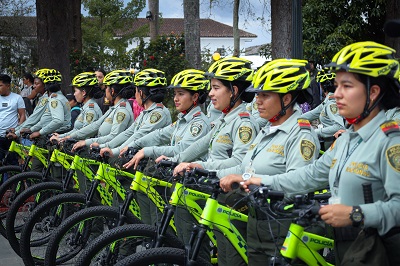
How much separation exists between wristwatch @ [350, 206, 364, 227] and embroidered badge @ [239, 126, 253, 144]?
85.2 inches

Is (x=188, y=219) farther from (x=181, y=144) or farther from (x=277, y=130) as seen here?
(x=277, y=130)

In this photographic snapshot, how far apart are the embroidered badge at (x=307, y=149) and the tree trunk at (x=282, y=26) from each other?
661 cm

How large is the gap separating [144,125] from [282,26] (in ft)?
13.5

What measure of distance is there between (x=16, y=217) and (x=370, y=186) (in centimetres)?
566

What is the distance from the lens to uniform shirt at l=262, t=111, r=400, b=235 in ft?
11.5

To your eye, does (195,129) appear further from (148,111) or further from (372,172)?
(372,172)

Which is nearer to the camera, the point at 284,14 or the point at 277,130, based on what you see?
the point at 277,130

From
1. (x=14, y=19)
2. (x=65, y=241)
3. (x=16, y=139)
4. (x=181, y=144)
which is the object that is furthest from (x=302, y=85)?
(x=14, y=19)

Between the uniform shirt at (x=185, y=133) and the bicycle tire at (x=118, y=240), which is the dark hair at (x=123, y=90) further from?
the bicycle tire at (x=118, y=240)

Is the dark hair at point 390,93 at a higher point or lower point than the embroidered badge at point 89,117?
higher

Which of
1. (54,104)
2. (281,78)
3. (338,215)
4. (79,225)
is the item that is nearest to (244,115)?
(281,78)

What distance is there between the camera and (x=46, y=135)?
10.1 m

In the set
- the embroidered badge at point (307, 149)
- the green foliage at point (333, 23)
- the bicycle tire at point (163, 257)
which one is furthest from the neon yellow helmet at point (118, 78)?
the green foliage at point (333, 23)

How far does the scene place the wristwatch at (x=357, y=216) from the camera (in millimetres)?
3465
